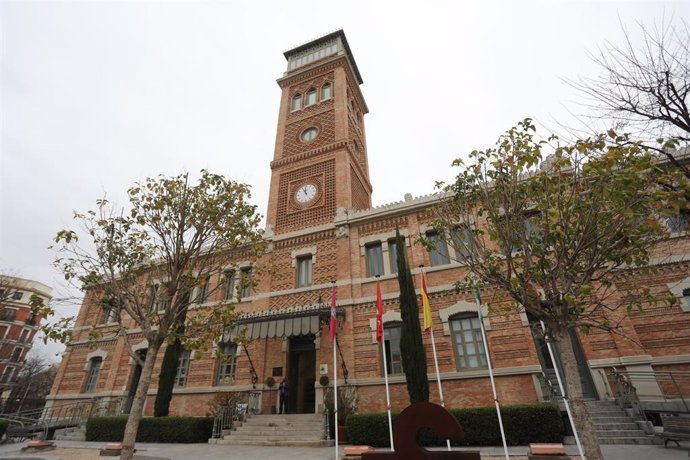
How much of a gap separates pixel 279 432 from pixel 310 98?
69.3 ft

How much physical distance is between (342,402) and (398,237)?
21.9 ft

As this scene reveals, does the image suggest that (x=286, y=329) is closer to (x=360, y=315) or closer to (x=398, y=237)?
(x=360, y=315)

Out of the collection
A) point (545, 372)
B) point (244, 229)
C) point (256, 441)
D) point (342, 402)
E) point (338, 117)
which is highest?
point (338, 117)

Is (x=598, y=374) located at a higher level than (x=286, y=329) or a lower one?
lower

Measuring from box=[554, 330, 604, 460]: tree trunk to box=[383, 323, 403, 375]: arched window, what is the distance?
26.2 ft

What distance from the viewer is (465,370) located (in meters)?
13.0

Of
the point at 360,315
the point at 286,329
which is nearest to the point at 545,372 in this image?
the point at 360,315

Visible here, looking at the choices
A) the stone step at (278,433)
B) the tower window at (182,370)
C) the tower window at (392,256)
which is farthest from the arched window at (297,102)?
the stone step at (278,433)

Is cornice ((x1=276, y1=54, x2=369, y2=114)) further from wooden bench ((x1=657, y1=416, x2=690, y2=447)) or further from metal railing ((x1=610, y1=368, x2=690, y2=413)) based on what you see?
wooden bench ((x1=657, y1=416, x2=690, y2=447))

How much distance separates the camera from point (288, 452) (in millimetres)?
10336

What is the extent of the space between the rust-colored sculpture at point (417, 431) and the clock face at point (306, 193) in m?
15.8

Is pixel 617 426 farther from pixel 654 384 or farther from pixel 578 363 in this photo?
pixel 578 363

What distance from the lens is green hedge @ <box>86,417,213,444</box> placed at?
1338 centimetres

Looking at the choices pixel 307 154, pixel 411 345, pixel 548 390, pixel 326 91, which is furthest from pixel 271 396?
pixel 326 91
